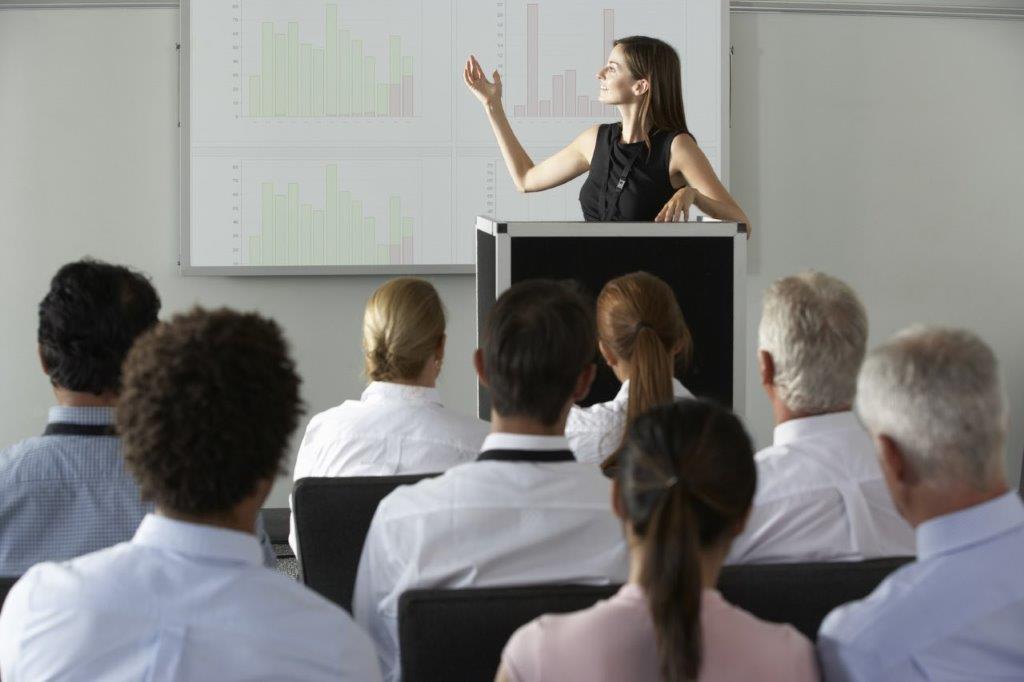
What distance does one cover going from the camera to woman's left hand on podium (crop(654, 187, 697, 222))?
9.47 feet

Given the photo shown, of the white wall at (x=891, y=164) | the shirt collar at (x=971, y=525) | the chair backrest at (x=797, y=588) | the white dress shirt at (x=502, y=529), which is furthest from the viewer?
the white wall at (x=891, y=164)

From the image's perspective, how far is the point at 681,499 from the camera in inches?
44.8

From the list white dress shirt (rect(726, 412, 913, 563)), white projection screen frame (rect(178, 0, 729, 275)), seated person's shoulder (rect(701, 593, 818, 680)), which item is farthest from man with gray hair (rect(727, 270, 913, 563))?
white projection screen frame (rect(178, 0, 729, 275))

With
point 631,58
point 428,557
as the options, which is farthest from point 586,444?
point 631,58

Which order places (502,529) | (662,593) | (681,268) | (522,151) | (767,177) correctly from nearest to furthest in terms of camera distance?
(662,593) → (502,529) → (681,268) → (522,151) → (767,177)

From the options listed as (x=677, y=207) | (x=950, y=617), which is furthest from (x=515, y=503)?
(x=677, y=207)

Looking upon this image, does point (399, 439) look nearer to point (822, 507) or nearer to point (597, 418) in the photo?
point (597, 418)

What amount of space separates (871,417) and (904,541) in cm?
58

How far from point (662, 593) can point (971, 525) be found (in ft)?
1.15

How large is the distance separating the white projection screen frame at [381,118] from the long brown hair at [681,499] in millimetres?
3700

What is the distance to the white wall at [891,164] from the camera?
4973mm

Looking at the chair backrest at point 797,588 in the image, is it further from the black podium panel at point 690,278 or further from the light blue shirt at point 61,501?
the black podium panel at point 690,278

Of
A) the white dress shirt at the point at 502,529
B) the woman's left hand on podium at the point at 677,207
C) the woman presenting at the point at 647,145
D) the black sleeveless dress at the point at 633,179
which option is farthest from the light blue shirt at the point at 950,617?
the black sleeveless dress at the point at 633,179

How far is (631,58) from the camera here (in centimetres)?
342
